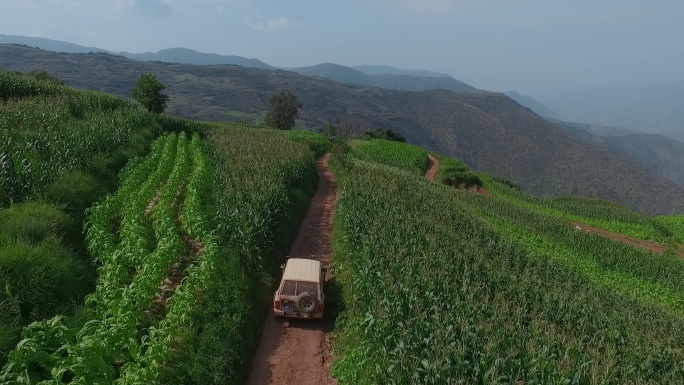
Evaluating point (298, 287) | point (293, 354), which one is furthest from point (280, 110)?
point (293, 354)

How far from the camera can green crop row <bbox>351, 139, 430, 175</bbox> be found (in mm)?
52297

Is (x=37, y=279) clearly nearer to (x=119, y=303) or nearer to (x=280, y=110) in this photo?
(x=119, y=303)

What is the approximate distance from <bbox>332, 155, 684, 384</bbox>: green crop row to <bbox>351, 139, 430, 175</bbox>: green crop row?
2734 centimetres

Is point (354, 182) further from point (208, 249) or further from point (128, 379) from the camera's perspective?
point (128, 379)

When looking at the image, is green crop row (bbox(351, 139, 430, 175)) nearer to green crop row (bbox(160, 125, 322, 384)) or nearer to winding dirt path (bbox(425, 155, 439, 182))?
winding dirt path (bbox(425, 155, 439, 182))

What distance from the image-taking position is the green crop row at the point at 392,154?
172 feet

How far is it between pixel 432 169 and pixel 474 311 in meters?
47.0

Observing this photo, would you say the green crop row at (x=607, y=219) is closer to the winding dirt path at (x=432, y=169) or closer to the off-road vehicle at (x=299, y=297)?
the winding dirt path at (x=432, y=169)

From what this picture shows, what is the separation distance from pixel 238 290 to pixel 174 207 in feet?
26.7

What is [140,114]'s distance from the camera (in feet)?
116

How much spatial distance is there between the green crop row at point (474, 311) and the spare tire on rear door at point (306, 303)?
112 cm

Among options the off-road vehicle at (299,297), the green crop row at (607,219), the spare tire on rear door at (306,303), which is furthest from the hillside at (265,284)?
the green crop row at (607,219)

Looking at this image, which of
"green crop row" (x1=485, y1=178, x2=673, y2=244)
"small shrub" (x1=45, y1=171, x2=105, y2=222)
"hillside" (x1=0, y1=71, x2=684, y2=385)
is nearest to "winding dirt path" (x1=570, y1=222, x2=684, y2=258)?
"green crop row" (x1=485, y1=178, x2=673, y2=244)

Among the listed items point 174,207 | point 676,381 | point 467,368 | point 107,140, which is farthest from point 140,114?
point 676,381
